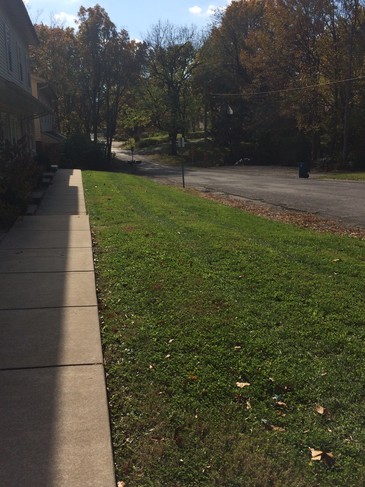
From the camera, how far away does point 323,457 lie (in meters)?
2.68

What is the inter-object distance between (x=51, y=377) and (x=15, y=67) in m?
19.3

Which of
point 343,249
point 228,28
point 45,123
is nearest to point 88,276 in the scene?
point 343,249

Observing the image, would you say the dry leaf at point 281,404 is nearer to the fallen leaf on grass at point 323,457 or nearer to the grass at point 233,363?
the grass at point 233,363

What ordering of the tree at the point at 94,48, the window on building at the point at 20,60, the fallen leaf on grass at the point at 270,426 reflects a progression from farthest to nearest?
the tree at the point at 94,48 → the window on building at the point at 20,60 → the fallen leaf on grass at the point at 270,426

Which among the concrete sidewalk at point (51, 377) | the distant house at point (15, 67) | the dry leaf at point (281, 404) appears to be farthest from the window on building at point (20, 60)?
the dry leaf at point (281, 404)

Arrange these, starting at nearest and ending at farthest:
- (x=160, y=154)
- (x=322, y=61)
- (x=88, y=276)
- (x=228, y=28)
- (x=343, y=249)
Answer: (x=88, y=276) < (x=343, y=249) < (x=322, y=61) < (x=228, y=28) < (x=160, y=154)

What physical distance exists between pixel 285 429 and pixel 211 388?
1.97 feet

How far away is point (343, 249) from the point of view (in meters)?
7.89

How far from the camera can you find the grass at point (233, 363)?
2643mm

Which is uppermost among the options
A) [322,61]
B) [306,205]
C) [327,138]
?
[322,61]

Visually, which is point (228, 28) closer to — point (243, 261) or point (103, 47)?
point (103, 47)

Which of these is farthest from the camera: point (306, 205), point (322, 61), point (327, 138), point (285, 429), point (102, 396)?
point (327, 138)

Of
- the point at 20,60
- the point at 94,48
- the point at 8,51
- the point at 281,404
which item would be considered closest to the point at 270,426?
the point at 281,404

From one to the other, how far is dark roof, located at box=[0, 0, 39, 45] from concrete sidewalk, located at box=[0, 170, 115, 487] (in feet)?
48.3
